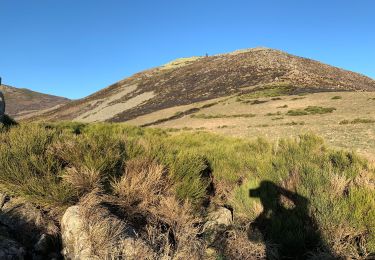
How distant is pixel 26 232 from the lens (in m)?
5.02

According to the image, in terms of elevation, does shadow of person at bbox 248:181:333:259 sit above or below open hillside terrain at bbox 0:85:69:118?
below

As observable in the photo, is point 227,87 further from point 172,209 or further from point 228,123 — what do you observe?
point 172,209

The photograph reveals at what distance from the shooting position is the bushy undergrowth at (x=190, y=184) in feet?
17.6

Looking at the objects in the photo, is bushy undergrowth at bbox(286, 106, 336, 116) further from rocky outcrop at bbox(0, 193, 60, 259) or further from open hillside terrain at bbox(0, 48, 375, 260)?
rocky outcrop at bbox(0, 193, 60, 259)

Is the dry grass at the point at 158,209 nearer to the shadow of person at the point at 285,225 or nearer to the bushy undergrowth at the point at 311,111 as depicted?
the shadow of person at the point at 285,225

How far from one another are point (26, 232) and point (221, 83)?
197 feet

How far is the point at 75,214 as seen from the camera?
4.98 m

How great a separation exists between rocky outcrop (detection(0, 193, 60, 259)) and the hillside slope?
152ft

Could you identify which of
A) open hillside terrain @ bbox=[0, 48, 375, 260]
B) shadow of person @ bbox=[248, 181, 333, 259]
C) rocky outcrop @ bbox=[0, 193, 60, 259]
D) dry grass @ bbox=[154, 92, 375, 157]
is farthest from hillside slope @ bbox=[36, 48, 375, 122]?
rocky outcrop @ bbox=[0, 193, 60, 259]

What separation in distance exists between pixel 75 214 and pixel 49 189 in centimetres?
104

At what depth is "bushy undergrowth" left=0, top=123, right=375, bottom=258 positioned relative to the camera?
5371mm

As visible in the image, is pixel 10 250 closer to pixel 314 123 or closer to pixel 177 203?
pixel 177 203

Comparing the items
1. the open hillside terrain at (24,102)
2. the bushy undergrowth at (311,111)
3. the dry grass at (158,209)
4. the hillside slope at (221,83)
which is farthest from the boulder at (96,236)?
the open hillside terrain at (24,102)

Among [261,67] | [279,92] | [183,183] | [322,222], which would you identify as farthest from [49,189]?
[261,67]
